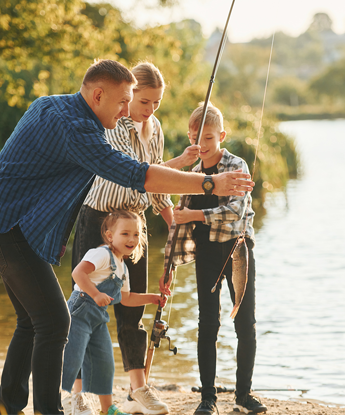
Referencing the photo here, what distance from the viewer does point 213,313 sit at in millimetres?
3281

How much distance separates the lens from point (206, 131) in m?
3.31

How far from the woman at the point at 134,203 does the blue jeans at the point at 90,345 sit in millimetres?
155

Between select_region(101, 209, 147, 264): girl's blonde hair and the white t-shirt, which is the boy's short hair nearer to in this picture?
select_region(101, 209, 147, 264): girl's blonde hair

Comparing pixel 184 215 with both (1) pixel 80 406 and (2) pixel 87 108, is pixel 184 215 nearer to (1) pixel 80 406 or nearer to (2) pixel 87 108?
(2) pixel 87 108

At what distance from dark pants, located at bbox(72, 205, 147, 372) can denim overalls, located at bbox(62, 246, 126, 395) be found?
17 centimetres

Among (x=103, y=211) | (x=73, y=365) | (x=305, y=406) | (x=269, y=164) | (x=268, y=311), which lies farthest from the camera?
(x=269, y=164)

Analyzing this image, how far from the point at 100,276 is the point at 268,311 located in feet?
10.7

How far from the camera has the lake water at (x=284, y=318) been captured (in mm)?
4303

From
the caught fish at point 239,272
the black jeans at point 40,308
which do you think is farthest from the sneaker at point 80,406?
the caught fish at point 239,272

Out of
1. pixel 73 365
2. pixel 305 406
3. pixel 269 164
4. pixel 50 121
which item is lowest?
pixel 305 406

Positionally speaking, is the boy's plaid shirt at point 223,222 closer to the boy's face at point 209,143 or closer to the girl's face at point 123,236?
the boy's face at point 209,143

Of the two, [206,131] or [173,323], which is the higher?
[206,131]

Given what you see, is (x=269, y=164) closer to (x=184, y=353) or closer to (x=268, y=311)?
(x=268, y=311)

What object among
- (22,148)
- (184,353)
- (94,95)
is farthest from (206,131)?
(184,353)
